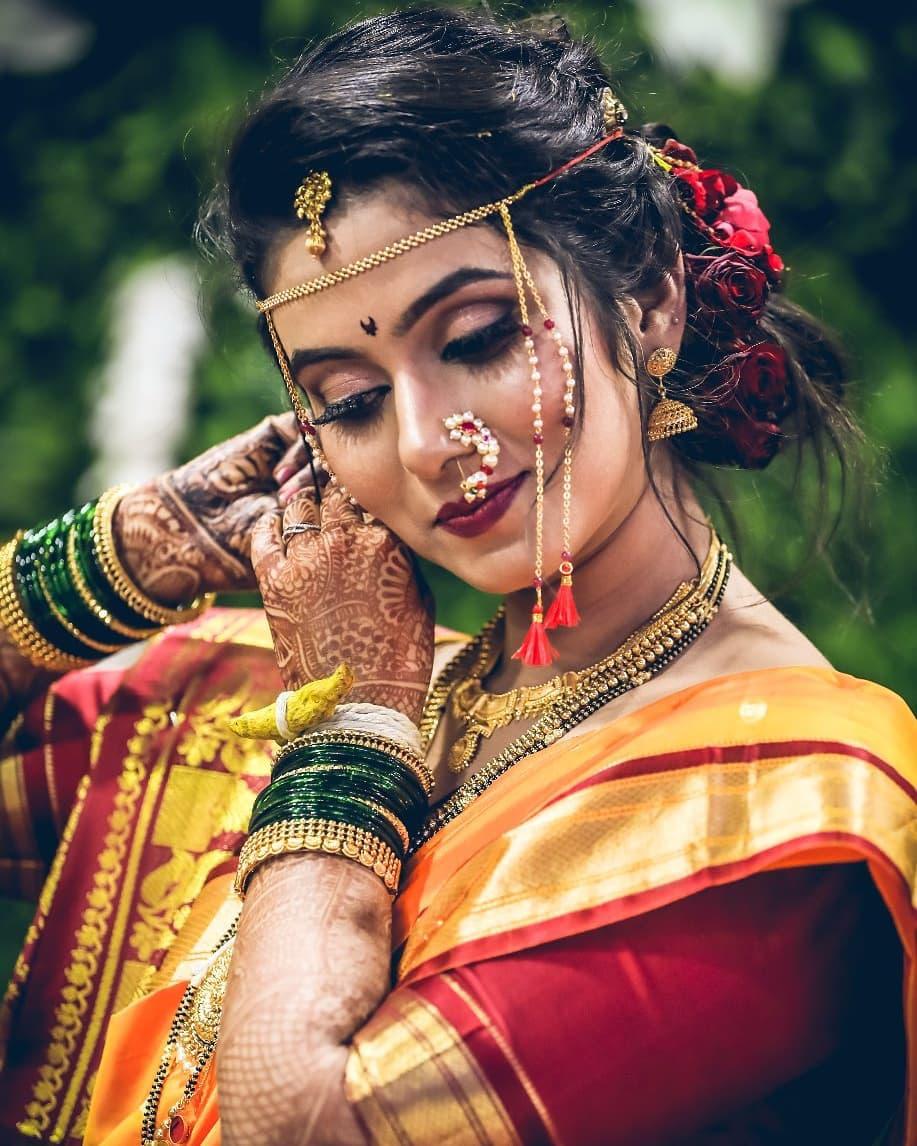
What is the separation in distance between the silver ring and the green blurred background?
138 cm

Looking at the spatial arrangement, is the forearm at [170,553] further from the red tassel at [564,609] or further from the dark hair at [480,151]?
the red tassel at [564,609]

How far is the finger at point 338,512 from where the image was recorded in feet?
6.55

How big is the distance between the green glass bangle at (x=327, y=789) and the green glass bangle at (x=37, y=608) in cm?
65

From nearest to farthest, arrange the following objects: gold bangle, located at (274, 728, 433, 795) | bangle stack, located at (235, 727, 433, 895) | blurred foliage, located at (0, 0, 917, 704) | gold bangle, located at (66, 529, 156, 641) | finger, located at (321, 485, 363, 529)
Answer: bangle stack, located at (235, 727, 433, 895)
gold bangle, located at (274, 728, 433, 795)
finger, located at (321, 485, 363, 529)
gold bangle, located at (66, 529, 156, 641)
blurred foliage, located at (0, 0, 917, 704)

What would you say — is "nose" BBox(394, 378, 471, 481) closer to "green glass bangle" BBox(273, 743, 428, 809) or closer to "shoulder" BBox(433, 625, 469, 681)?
"green glass bangle" BBox(273, 743, 428, 809)

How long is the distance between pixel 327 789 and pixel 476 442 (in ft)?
1.49

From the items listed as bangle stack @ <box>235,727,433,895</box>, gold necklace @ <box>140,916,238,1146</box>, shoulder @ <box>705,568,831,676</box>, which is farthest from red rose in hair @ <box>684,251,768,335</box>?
gold necklace @ <box>140,916,238,1146</box>

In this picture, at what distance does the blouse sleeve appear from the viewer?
1.43 meters

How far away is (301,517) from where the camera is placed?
206 cm

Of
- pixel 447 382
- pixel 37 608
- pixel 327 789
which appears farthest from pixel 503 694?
pixel 37 608

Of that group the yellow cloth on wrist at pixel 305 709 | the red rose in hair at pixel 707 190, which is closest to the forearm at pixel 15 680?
the yellow cloth on wrist at pixel 305 709

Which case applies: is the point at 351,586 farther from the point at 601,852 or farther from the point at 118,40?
the point at 118,40

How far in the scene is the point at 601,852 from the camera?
1.55m

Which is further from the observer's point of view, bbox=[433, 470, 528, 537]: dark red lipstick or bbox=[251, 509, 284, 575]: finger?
bbox=[251, 509, 284, 575]: finger
